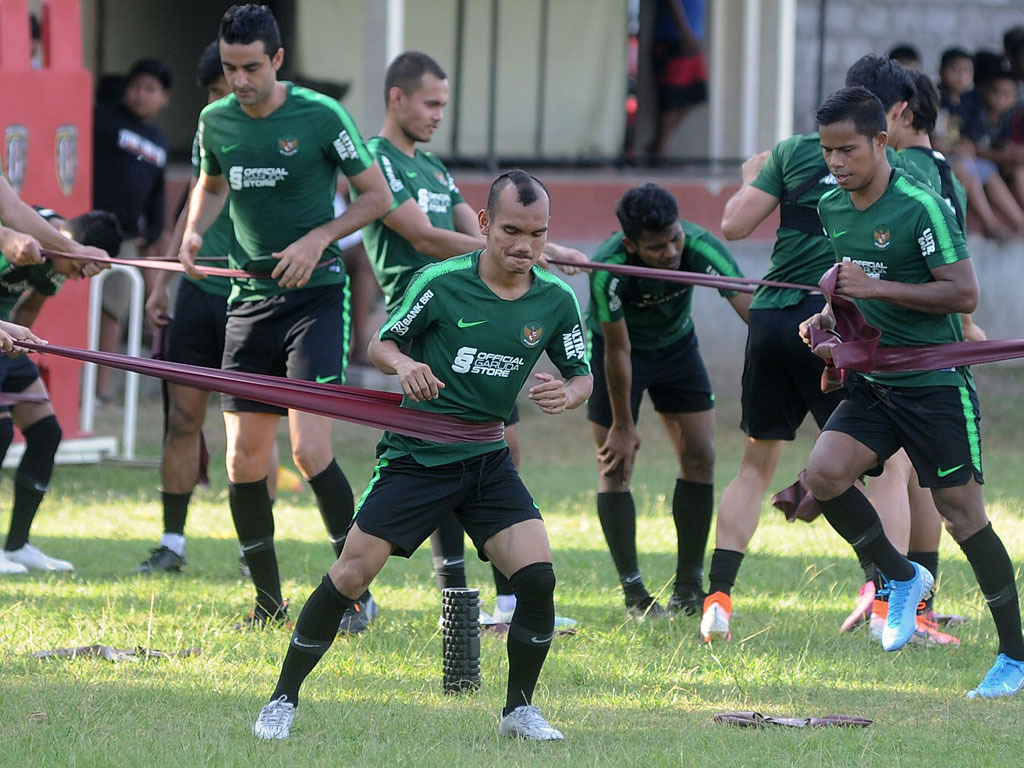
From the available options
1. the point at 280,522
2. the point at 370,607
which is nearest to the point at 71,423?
the point at 280,522

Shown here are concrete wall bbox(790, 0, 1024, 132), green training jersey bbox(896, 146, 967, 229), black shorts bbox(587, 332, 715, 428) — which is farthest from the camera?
concrete wall bbox(790, 0, 1024, 132)

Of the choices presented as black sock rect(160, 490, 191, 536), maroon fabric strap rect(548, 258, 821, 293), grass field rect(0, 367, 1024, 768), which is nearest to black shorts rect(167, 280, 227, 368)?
black sock rect(160, 490, 191, 536)

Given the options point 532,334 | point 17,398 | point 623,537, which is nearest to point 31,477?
point 17,398

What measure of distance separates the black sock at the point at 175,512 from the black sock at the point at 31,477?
582 mm

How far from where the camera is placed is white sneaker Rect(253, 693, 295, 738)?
15.6 ft

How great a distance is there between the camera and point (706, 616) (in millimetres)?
6312

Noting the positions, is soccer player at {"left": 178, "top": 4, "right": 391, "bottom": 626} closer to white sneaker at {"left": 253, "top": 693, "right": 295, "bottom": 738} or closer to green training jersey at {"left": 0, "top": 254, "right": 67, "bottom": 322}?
green training jersey at {"left": 0, "top": 254, "right": 67, "bottom": 322}

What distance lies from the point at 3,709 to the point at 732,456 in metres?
7.75

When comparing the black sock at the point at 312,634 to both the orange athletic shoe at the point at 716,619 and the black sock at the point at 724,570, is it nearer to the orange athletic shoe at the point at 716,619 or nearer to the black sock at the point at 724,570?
the orange athletic shoe at the point at 716,619

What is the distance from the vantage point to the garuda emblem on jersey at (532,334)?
4.86 metres

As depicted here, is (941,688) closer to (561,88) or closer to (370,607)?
(370,607)

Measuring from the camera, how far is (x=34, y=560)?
7578 mm

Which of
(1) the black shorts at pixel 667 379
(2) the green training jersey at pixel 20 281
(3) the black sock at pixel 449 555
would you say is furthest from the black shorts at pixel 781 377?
(2) the green training jersey at pixel 20 281

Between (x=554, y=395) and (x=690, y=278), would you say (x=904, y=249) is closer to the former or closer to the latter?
(x=690, y=278)
